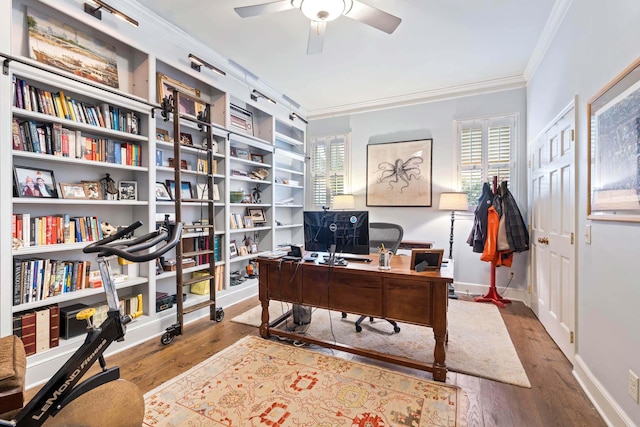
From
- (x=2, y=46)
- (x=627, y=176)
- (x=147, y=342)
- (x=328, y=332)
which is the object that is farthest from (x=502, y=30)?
(x=147, y=342)

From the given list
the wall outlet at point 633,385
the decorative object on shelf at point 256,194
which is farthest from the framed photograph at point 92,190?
the wall outlet at point 633,385

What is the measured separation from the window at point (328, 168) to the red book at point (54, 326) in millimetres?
3790

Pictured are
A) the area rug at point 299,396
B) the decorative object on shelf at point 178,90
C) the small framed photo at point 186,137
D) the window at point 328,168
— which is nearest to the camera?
the area rug at point 299,396

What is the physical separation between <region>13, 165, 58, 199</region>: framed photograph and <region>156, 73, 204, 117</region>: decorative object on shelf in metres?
1.07

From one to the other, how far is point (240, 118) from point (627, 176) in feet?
12.6

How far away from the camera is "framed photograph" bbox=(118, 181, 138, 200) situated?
2.63 meters

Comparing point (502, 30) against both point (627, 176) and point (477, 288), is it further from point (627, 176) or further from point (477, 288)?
point (477, 288)

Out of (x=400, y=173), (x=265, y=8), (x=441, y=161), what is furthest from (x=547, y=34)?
(x=265, y=8)

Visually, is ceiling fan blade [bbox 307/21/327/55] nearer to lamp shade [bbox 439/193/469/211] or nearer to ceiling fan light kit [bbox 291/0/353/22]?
ceiling fan light kit [bbox 291/0/353/22]

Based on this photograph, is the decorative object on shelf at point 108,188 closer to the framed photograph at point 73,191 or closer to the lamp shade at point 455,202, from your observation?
the framed photograph at point 73,191

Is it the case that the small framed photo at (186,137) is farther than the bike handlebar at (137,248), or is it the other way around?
the small framed photo at (186,137)

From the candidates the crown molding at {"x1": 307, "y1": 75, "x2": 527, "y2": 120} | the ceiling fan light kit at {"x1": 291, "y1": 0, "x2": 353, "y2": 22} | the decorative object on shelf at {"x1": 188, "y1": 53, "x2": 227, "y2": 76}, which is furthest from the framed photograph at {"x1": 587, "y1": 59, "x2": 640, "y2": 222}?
the decorative object on shelf at {"x1": 188, "y1": 53, "x2": 227, "y2": 76}

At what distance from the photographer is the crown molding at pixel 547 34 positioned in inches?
94.9

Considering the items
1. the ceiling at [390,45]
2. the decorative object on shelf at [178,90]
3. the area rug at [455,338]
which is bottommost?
the area rug at [455,338]
